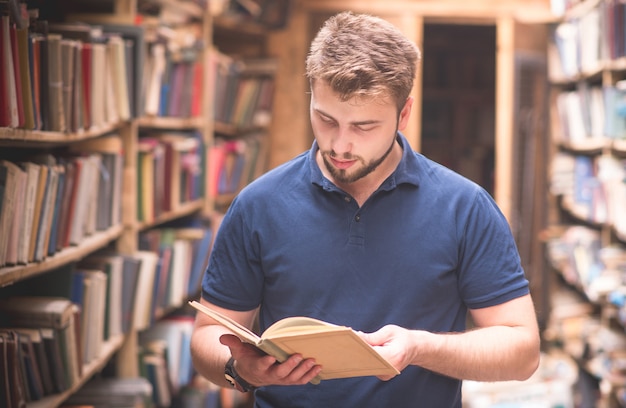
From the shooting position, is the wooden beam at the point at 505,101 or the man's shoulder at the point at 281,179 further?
the wooden beam at the point at 505,101

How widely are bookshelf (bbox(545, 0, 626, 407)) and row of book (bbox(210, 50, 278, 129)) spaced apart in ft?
5.89

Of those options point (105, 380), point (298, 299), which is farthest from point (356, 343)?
point (105, 380)

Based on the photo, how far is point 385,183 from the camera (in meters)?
1.78

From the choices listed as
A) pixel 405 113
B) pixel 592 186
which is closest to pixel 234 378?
pixel 405 113

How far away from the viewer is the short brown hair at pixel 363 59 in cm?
165

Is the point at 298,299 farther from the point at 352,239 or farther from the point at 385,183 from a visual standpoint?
the point at 385,183

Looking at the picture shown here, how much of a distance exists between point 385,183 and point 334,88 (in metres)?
0.24

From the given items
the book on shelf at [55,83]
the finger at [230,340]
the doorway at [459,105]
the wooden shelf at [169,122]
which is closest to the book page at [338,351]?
the finger at [230,340]

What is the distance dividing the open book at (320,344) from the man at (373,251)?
0.16m

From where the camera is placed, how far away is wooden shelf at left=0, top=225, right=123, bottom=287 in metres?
2.05

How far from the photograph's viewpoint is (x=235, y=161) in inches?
202

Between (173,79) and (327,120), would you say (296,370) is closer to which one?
(327,120)

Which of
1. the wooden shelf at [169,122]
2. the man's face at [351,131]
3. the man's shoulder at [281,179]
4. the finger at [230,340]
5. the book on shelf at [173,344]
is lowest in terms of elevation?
the book on shelf at [173,344]

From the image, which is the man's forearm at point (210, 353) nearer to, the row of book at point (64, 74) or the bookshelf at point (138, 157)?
the bookshelf at point (138, 157)
